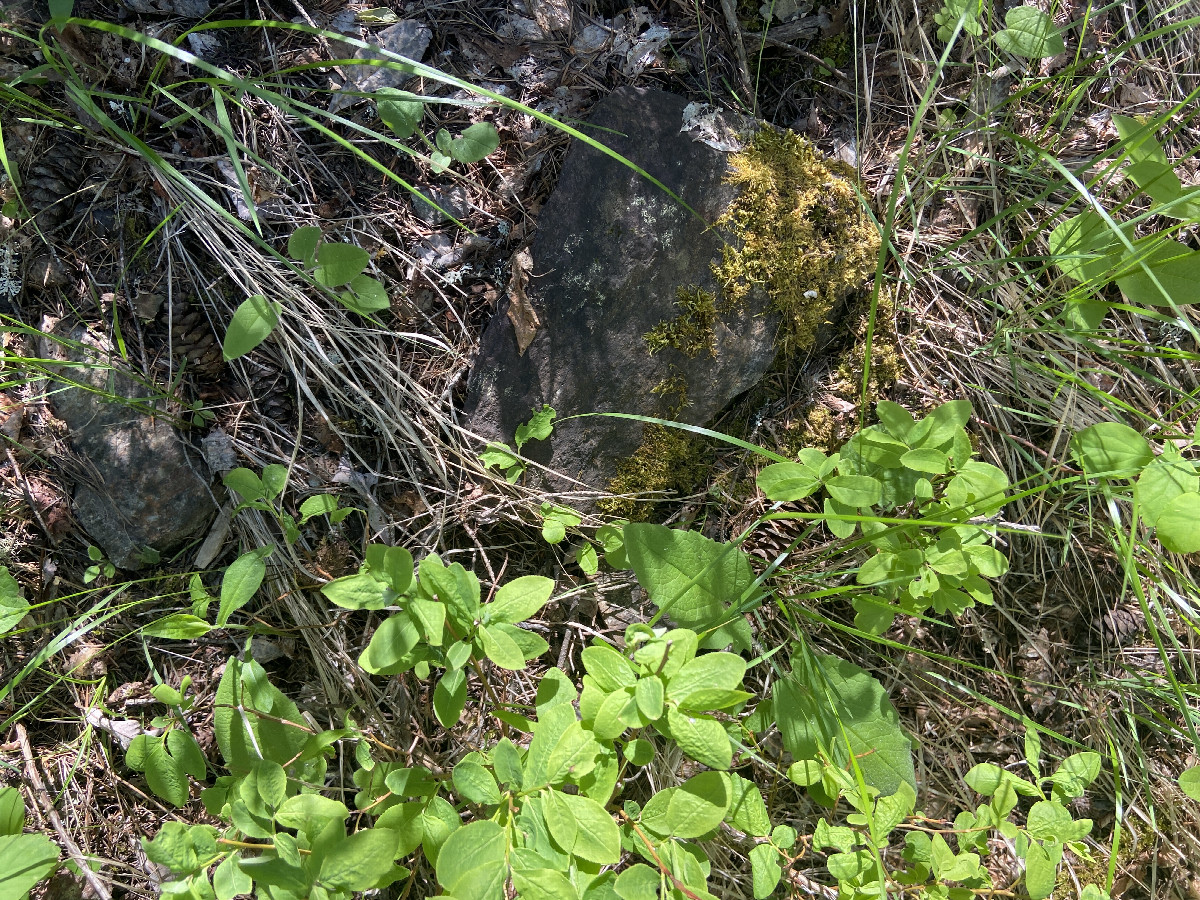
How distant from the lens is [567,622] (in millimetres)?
2246

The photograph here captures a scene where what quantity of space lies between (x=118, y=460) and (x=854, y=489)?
216cm

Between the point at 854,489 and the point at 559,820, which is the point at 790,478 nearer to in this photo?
the point at 854,489

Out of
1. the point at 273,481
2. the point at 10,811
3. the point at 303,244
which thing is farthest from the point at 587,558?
the point at 10,811

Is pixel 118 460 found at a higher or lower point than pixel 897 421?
lower

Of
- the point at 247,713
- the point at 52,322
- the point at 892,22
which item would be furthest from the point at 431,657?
the point at 892,22

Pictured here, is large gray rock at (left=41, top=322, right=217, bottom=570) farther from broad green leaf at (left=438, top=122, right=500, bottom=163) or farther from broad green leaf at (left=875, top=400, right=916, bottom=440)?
broad green leaf at (left=875, top=400, right=916, bottom=440)

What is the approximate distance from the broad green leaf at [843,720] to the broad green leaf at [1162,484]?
806 millimetres

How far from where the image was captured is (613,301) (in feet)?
7.14

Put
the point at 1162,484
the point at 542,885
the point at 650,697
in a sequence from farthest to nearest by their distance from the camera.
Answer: the point at 1162,484 < the point at 650,697 < the point at 542,885

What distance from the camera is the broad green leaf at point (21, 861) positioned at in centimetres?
164

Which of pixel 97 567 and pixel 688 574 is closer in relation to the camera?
pixel 688 574

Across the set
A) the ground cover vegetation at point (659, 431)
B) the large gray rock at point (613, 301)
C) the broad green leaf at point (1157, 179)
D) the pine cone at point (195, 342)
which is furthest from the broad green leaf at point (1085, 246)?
the pine cone at point (195, 342)

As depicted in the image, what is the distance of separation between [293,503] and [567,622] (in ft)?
3.03

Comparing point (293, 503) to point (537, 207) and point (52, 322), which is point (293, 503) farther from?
point (537, 207)
